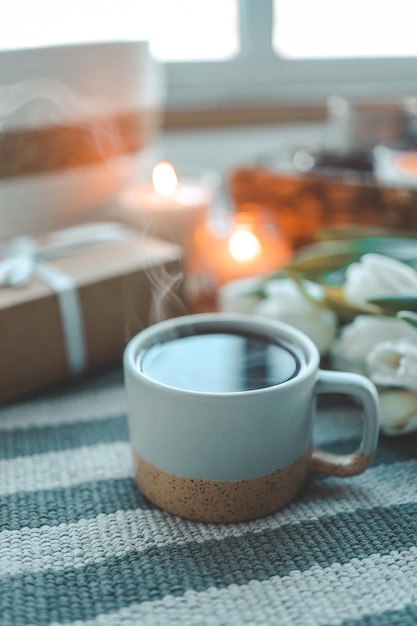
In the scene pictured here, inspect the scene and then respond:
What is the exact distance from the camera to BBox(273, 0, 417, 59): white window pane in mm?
1133

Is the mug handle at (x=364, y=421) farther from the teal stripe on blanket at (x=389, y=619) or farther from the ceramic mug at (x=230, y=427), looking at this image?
the teal stripe on blanket at (x=389, y=619)

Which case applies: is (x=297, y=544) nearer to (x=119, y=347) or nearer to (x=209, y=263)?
(x=119, y=347)

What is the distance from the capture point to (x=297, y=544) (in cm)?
35

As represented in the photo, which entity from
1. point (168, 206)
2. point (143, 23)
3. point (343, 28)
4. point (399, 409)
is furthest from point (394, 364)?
point (343, 28)

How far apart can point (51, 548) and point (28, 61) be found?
40 centimetres

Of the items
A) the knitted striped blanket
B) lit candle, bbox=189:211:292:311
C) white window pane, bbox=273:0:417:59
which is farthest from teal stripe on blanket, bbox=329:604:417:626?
white window pane, bbox=273:0:417:59

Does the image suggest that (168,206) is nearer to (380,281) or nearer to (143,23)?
(380,281)

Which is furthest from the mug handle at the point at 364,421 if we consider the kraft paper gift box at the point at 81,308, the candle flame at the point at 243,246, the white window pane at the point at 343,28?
the white window pane at the point at 343,28

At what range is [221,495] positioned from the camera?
36 centimetres

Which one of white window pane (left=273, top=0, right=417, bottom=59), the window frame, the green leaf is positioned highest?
white window pane (left=273, top=0, right=417, bottom=59)

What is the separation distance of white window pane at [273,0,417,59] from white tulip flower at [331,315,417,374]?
0.83 m

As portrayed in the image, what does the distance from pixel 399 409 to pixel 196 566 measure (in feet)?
0.57

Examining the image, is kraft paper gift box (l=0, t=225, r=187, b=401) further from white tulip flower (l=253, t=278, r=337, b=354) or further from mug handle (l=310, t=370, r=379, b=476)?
mug handle (l=310, t=370, r=379, b=476)

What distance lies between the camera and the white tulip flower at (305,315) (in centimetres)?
48
